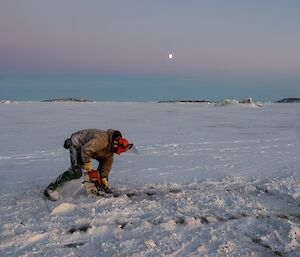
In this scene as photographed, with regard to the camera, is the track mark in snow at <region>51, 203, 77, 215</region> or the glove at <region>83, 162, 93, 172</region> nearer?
the track mark in snow at <region>51, 203, 77, 215</region>

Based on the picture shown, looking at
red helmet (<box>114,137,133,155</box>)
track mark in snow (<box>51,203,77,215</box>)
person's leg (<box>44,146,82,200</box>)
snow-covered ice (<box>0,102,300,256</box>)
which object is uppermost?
red helmet (<box>114,137,133,155</box>)

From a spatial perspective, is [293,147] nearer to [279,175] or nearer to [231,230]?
[279,175]

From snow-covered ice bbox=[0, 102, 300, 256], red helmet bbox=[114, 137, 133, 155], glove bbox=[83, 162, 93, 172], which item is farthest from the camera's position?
red helmet bbox=[114, 137, 133, 155]

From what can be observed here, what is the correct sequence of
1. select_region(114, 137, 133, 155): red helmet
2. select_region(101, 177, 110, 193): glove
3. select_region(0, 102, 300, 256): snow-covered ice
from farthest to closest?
select_region(101, 177, 110, 193): glove → select_region(114, 137, 133, 155): red helmet → select_region(0, 102, 300, 256): snow-covered ice

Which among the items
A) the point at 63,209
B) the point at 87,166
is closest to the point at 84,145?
the point at 87,166

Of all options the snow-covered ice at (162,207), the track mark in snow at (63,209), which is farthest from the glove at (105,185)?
the track mark in snow at (63,209)

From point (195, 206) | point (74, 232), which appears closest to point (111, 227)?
point (74, 232)

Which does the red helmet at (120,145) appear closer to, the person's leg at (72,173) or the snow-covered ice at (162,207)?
the person's leg at (72,173)

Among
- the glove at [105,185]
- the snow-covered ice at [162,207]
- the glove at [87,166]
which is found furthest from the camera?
the glove at [105,185]

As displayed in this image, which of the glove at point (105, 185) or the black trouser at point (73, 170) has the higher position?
the black trouser at point (73, 170)

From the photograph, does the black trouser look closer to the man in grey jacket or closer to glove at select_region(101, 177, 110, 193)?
the man in grey jacket

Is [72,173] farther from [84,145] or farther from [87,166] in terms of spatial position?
[84,145]

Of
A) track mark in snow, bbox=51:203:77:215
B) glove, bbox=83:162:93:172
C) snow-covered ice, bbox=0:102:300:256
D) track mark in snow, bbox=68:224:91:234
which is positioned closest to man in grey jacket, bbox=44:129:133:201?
glove, bbox=83:162:93:172

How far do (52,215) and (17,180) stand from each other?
259 centimetres
